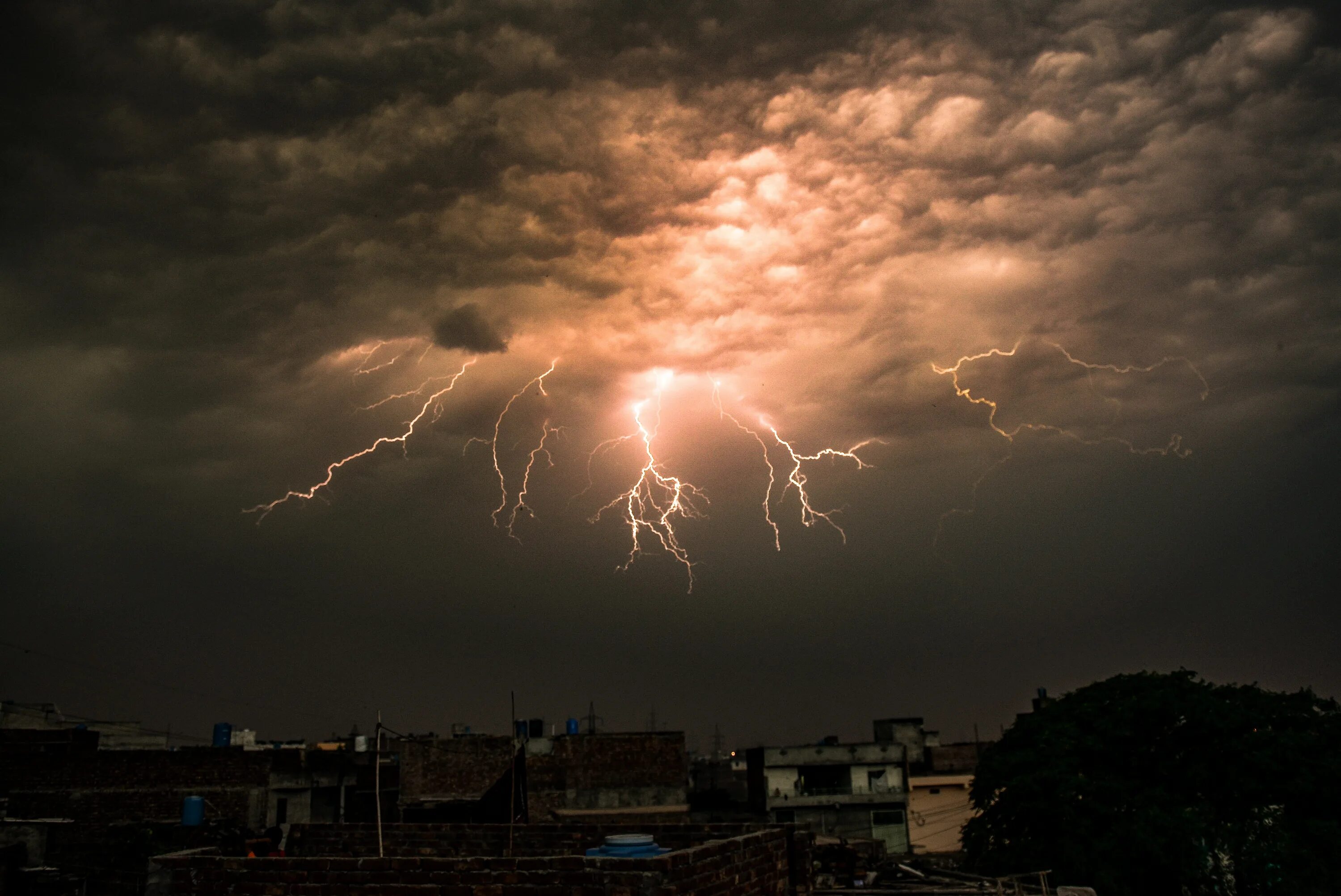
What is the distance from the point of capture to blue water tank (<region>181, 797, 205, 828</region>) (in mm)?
24344

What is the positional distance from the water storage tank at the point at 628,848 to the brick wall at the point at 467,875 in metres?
0.42

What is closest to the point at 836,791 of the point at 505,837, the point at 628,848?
the point at 505,837

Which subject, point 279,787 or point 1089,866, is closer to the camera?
point 1089,866

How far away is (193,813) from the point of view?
24.5 meters

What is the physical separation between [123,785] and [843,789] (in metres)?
28.3

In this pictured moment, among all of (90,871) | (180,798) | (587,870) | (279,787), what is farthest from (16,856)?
(587,870)

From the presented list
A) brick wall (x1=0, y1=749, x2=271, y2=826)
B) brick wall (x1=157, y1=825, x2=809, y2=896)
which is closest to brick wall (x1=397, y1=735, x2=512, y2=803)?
brick wall (x1=0, y1=749, x2=271, y2=826)

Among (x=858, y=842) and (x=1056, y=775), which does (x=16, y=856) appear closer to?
(x=1056, y=775)

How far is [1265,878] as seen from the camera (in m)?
19.2

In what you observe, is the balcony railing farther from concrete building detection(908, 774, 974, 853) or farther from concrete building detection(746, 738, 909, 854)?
concrete building detection(908, 774, 974, 853)

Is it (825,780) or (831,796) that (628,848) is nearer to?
(831,796)

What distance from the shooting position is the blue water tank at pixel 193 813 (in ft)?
79.9

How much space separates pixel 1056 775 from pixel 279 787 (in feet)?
77.1

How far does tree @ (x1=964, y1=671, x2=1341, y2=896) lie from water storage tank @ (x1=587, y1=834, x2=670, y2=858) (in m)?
15.7
